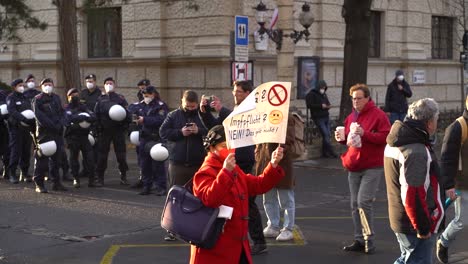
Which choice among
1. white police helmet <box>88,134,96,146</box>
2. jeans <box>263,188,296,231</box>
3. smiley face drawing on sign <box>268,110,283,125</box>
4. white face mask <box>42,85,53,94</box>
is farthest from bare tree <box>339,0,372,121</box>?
smiley face drawing on sign <box>268,110,283,125</box>

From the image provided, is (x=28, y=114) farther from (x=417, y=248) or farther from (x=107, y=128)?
(x=417, y=248)

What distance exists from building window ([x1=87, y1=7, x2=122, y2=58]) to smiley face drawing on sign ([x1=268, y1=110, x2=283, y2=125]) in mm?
19705

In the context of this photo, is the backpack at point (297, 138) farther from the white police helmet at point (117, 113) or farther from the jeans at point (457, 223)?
the white police helmet at point (117, 113)

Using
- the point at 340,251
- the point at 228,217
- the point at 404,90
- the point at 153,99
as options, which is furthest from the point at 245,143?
the point at 404,90

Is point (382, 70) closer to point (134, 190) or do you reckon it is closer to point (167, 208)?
point (134, 190)

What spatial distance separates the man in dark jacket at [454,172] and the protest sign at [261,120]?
9.22ft

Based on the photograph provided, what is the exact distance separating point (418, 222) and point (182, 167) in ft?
11.7

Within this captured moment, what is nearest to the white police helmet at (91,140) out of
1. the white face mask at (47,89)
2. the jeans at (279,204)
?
the white face mask at (47,89)

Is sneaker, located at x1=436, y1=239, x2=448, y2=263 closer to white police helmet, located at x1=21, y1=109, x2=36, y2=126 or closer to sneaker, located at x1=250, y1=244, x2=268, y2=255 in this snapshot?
sneaker, located at x1=250, y1=244, x2=268, y2=255

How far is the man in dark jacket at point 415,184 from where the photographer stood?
20.2ft

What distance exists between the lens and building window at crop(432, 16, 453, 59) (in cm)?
2972

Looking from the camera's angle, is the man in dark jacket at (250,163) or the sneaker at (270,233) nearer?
the man in dark jacket at (250,163)

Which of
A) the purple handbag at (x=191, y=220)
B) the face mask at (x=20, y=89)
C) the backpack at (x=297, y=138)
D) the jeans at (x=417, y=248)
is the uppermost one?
the face mask at (x=20, y=89)

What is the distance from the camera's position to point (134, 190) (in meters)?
13.5
